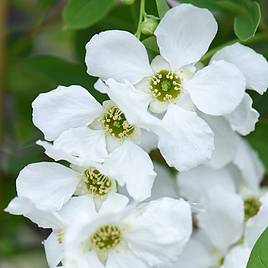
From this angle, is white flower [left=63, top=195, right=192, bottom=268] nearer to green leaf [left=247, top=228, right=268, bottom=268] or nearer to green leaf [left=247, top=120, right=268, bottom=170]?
green leaf [left=247, top=228, right=268, bottom=268]

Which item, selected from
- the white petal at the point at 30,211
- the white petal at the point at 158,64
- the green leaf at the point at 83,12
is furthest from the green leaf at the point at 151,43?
the white petal at the point at 30,211

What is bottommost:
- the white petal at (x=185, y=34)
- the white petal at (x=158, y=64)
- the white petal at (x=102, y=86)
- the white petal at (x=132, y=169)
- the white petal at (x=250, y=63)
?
the white petal at (x=132, y=169)

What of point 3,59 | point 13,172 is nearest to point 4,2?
point 3,59

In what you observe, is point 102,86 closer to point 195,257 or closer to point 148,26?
point 148,26

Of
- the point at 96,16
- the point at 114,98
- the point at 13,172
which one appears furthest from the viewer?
the point at 13,172

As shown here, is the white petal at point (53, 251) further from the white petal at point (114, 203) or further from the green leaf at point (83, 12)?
the green leaf at point (83, 12)

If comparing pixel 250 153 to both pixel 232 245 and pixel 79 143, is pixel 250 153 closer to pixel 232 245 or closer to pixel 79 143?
pixel 232 245
